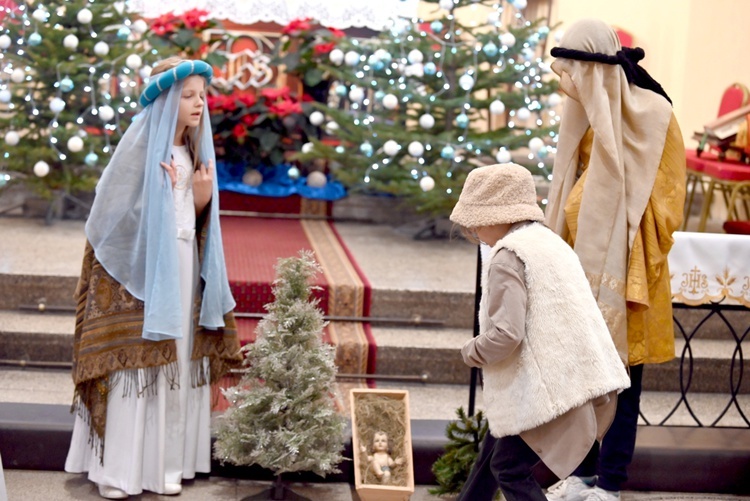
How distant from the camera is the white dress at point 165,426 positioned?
4078 millimetres

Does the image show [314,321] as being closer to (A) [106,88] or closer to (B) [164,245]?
(B) [164,245]

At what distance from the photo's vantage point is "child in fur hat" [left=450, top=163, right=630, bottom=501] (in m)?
3.20

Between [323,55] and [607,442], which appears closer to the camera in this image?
[607,442]

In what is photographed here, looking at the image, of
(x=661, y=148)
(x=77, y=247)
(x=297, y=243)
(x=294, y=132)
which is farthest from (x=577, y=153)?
(x=294, y=132)

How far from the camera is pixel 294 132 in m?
8.05

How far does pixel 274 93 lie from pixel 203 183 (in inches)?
150

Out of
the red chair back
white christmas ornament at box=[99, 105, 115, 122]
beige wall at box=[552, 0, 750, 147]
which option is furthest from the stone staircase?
beige wall at box=[552, 0, 750, 147]

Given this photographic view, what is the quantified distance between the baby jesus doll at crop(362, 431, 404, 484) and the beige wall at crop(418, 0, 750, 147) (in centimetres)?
511

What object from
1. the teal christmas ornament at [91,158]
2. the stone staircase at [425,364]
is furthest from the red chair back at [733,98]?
the teal christmas ornament at [91,158]

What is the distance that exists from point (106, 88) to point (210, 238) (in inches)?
147

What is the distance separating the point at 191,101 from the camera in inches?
159

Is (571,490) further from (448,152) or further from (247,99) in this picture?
(247,99)

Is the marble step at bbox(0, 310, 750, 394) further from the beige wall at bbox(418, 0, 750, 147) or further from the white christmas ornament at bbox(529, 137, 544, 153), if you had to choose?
the beige wall at bbox(418, 0, 750, 147)

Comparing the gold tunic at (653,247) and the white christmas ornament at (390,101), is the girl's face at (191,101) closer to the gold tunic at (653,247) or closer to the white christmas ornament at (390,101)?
the gold tunic at (653,247)
